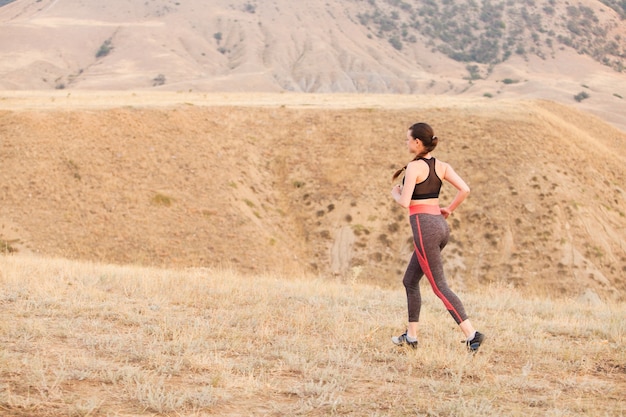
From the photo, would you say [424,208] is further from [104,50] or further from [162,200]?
[104,50]

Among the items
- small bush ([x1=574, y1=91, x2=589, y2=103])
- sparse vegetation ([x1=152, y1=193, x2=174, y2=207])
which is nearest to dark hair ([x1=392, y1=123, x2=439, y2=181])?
sparse vegetation ([x1=152, y1=193, x2=174, y2=207])

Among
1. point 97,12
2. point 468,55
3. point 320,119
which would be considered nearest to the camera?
point 320,119

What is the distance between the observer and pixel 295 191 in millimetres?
→ 27156

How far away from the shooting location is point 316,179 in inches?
1086

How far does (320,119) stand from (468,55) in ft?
316

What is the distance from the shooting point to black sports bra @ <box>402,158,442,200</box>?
6.40 m

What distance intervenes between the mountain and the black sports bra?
87.4 m

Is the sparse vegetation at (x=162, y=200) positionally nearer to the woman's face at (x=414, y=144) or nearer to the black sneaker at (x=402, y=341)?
the black sneaker at (x=402, y=341)

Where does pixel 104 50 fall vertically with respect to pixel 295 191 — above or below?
below

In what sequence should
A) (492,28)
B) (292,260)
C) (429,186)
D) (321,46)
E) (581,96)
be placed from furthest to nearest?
(492,28) < (321,46) < (581,96) < (292,260) < (429,186)

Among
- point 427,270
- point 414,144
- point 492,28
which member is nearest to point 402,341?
point 427,270

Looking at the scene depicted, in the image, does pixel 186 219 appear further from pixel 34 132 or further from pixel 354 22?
pixel 354 22

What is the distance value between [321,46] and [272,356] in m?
112

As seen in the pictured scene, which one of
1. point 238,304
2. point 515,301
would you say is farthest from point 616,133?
point 238,304
